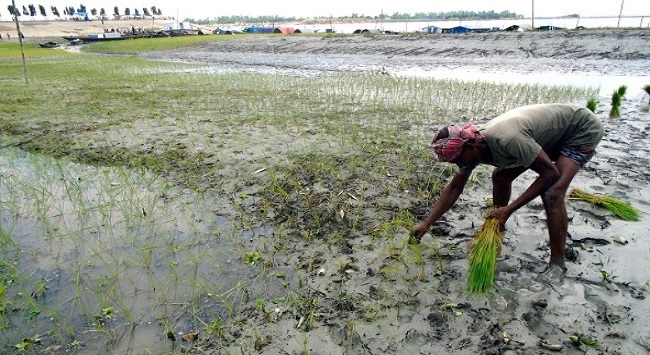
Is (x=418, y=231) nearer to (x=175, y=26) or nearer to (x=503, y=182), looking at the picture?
(x=503, y=182)

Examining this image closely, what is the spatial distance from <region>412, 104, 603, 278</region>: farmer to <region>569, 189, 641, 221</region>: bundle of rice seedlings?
1112mm

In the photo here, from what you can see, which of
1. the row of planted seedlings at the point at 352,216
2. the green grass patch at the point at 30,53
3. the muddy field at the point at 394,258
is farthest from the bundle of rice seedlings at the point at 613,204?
the green grass patch at the point at 30,53

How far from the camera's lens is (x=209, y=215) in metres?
3.94

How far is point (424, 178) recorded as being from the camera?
4.40 meters

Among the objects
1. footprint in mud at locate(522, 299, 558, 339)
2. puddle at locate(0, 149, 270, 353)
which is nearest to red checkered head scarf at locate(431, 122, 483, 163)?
footprint in mud at locate(522, 299, 558, 339)

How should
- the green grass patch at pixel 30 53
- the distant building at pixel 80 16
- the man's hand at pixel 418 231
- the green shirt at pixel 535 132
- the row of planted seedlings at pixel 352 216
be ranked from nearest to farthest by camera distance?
the green shirt at pixel 535 132 → the row of planted seedlings at pixel 352 216 → the man's hand at pixel 418 231 → the green grass patch at pixel 30 53 → the distant building at pixel 80 16

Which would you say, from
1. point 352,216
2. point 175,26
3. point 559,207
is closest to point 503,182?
point 559,207

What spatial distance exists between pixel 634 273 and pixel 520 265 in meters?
0.77

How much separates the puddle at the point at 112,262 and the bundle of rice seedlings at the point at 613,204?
10.7 ft

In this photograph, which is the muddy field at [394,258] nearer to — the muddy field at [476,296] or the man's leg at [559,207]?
the muddy field at [476,296]

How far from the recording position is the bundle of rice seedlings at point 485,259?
259 cm

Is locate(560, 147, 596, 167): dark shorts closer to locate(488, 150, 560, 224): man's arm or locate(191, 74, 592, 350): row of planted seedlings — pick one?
locate(488, 150, 560, 224): man's arm

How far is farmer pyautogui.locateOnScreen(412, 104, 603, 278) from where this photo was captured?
2.58 m

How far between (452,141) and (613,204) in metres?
2.11
